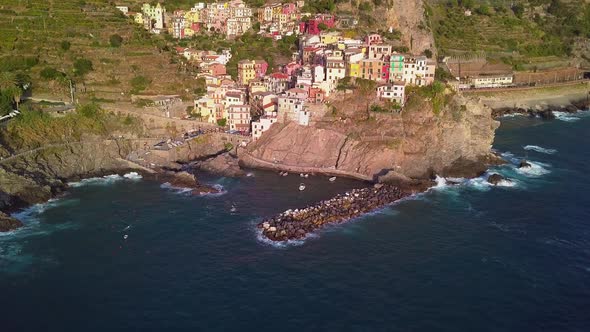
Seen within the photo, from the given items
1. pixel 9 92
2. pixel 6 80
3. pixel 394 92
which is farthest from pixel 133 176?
pixel 394 92

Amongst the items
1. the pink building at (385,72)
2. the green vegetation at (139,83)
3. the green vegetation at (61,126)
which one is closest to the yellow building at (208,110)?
the green vegetation at (61,126)

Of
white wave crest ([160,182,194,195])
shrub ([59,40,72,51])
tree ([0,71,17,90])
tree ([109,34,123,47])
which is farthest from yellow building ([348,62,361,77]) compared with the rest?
tree ([0,71,17,90])

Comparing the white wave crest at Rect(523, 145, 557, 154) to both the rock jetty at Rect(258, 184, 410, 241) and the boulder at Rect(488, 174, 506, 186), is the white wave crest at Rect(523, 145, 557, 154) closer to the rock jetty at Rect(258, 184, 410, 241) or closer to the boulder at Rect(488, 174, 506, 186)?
the boulder at Rect(488, 174, 506, 186)

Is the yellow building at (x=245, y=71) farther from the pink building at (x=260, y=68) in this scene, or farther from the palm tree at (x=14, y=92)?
the palm tree at (x=14, y=92)

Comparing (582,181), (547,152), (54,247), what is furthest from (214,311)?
(547,152)

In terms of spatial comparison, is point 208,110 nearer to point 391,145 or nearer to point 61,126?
point 61,126
